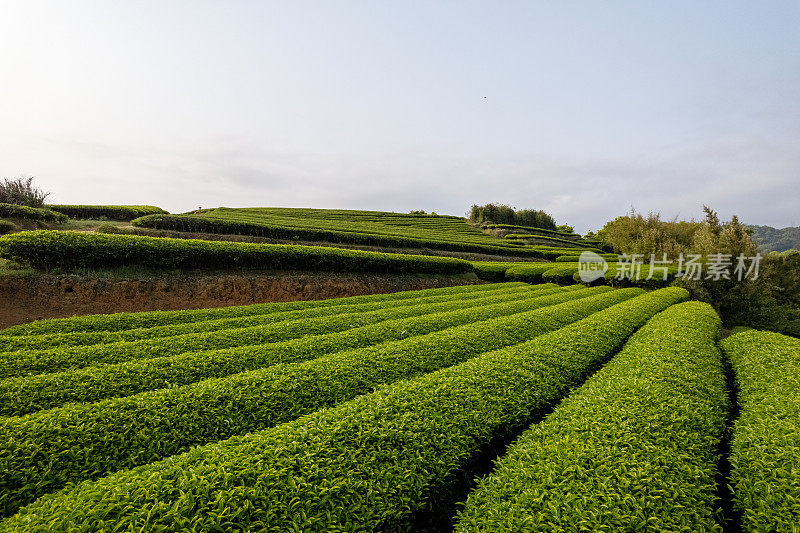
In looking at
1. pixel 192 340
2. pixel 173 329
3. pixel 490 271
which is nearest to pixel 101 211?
pixel 173 329

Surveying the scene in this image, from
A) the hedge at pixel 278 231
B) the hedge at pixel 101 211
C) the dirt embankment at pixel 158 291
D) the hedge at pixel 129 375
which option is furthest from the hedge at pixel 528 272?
the hedge at pixel 101 211

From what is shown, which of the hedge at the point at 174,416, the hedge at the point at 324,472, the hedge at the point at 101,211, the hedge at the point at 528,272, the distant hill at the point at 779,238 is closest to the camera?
the hedge at the point at 324,472

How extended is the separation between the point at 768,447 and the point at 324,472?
6.06 m

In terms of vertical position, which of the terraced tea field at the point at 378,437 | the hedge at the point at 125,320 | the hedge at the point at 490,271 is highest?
the hedge at the point at 490,271

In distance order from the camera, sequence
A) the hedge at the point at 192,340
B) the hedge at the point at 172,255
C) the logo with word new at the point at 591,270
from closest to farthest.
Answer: the hedge at the point at 192,340
the hedge at the point at 172,255
the logo with word new at the point at 591,270

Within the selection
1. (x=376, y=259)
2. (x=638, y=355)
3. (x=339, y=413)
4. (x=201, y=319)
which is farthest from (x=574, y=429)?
(x=376, y=259)

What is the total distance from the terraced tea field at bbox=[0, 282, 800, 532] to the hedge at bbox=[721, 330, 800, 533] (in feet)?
→ 0.09

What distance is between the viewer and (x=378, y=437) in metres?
4.37

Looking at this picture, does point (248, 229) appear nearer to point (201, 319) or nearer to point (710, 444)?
point (201, 319)

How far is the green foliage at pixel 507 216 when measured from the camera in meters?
84.8

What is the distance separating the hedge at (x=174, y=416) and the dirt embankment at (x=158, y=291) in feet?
40.3

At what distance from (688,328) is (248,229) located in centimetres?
3208

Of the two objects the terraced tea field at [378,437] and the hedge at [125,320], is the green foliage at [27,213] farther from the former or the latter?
the terraced tea field at [378,437]

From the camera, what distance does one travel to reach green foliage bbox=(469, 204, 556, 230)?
84812mm
